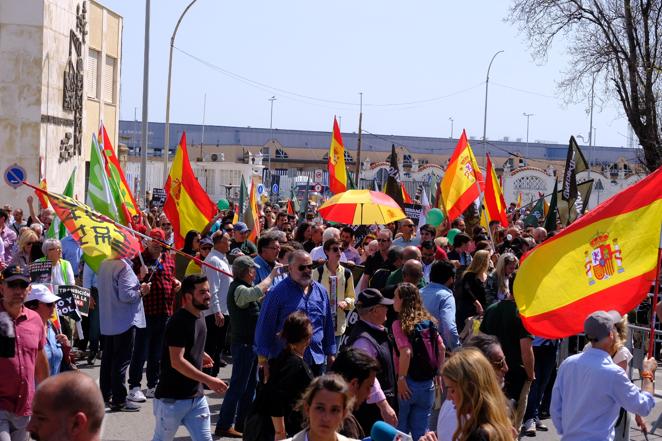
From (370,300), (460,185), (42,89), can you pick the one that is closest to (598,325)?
(370,300)

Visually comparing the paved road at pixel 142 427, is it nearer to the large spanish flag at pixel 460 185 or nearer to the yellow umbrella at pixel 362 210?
the yellow umbrella at pixel 362 210

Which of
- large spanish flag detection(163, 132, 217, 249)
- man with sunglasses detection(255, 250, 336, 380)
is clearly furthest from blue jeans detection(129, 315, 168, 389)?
large spanish flag detection(163, 132, 217, 249)

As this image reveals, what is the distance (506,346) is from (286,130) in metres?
92.1

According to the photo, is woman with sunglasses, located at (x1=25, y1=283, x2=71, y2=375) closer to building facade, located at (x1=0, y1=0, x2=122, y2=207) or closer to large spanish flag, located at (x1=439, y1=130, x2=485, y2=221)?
large spanish flag, located at (x1=439, y1=130, x2=485, y2=221)

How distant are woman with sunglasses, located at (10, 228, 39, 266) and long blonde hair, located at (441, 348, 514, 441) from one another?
8.74m

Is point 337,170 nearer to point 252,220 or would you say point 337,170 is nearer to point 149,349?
point 252,220

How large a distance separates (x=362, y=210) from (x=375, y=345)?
9.21 metres

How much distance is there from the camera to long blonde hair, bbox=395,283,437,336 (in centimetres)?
828

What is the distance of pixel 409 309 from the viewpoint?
8305 mm

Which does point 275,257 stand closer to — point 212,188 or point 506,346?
point 506,346

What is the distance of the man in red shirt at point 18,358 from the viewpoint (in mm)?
7145

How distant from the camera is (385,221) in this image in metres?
16.6

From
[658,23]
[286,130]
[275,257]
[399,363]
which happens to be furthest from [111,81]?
[286,130]

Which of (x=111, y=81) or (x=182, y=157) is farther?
(x=111, y=81)
